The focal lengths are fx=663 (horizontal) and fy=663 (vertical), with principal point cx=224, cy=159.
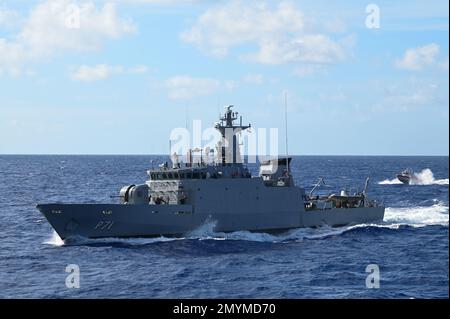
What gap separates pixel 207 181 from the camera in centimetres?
4044

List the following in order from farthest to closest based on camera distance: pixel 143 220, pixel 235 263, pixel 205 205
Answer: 1. pixel 205 205
2. pixel 143 220
3. pixel 235 263

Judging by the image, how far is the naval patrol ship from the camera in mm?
38625

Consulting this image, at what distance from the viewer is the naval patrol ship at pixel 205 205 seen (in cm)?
3862

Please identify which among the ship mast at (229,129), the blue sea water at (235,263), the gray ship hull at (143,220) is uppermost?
the ship mast at (229,129)

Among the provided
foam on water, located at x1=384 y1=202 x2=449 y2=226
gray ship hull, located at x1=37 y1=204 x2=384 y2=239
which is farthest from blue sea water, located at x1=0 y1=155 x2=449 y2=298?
foam on water, located at x1=384 y1=202 x2=449 y2=226

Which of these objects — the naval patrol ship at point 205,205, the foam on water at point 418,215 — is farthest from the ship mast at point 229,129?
the foam on water at point 418,215

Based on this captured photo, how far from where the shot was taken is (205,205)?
1588 inches

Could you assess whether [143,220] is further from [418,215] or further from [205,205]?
[418,215]

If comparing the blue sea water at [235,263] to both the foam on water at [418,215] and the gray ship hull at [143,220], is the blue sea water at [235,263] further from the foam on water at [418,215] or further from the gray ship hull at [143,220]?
the foam on water at [418,215]

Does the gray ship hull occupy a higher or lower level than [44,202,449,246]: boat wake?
higher

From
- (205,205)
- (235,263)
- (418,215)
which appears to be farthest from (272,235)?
(418,215)

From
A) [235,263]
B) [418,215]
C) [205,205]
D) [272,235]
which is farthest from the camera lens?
[418,215]

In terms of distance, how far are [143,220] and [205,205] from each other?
3.90 metres

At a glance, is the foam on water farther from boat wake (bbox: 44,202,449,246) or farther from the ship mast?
the ship mast
